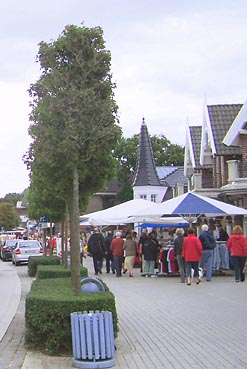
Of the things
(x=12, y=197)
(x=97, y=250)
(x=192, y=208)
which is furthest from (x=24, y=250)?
(x=12, y=197)

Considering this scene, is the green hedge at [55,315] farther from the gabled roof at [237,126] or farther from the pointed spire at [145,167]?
the pointed spire at [145,167]

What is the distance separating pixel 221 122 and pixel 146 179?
77.9ft

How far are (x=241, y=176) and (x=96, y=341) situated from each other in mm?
20091

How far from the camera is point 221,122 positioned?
32156 mm

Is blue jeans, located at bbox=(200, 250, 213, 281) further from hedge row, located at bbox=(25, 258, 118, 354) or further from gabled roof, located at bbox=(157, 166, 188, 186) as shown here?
gabled roof, located at bbox=(157, 166, 188, 186)

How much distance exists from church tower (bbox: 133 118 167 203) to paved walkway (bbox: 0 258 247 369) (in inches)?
1458

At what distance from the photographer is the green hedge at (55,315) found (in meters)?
8.83

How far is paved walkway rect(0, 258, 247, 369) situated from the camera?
8445 millimetres

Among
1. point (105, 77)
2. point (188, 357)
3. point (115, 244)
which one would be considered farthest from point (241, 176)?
point (188, 357)

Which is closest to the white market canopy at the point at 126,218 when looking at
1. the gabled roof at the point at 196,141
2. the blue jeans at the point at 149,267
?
the blue jeans at the point at 149,267

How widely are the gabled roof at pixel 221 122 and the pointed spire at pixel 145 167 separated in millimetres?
22707

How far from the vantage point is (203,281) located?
20016 millimetres

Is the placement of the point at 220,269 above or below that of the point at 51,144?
below

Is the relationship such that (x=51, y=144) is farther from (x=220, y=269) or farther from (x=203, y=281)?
(x=220, y=269)
